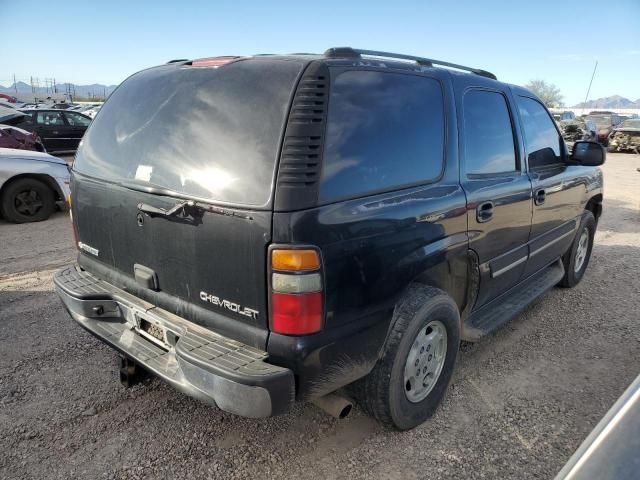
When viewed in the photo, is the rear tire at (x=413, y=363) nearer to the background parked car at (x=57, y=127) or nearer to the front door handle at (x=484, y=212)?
the front door handle at (x=484, y=212)

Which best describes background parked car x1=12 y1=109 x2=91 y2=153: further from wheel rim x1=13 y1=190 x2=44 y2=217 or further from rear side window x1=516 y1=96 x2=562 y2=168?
rear side window x1=516 y1=96 x2=562 y2=168

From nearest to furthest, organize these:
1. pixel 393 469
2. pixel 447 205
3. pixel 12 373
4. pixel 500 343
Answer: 1. pixel 393 469
2. pixel 447 205
3. pixel 12 373
4. pixel 500 343

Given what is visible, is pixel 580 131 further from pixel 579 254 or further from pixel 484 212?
pixel 484 212

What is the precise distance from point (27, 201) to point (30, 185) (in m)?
0.25

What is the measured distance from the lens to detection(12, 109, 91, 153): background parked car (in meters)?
12.8

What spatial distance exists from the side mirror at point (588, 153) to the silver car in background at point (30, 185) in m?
6.89

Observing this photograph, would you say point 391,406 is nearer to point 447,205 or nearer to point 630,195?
point 447,205

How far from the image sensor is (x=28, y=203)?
709 cm

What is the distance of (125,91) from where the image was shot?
2.78m

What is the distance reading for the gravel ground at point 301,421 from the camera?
7.65ft

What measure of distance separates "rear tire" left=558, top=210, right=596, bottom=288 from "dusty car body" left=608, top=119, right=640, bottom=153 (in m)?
18.7

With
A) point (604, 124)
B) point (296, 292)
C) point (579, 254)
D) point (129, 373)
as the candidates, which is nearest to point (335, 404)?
point (296, 292)

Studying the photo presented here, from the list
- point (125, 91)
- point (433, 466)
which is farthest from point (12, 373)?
point (433, 466)

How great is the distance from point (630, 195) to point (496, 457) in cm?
1061
